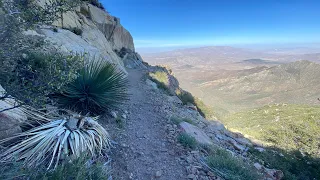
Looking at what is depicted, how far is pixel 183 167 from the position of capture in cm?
396

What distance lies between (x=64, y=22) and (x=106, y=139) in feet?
30.2

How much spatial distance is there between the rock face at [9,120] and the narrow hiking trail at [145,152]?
1.52 m

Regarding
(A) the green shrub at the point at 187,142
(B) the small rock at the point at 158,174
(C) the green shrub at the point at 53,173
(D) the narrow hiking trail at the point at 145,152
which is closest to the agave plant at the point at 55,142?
(C) the green shrub at the point at 53,173

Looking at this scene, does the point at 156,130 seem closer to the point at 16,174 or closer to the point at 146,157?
the point at 146,157

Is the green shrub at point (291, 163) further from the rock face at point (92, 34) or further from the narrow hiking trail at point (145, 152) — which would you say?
the rock face at point (92, 34)

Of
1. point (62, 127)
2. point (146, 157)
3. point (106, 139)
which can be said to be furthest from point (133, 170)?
point (62, 127)

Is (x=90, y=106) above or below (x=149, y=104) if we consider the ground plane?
above

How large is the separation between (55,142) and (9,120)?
686mm

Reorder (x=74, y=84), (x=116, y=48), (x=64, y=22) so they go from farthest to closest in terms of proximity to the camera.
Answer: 1. (x=116, y=48)
2. (x=64, y=22)
3. (x=74, y=84)

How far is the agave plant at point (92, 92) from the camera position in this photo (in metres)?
4.95

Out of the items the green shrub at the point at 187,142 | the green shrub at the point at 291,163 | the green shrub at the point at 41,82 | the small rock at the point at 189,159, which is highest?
the green shrub at the point at 41,82

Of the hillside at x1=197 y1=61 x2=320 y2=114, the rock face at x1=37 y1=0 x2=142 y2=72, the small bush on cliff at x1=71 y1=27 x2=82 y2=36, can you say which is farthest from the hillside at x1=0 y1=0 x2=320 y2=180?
the hillside at x1=197 y1=61 x2=320 y2=114

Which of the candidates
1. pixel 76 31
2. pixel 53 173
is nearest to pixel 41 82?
pixel 53 173

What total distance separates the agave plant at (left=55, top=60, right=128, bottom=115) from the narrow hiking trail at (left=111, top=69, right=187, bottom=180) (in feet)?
2.52
